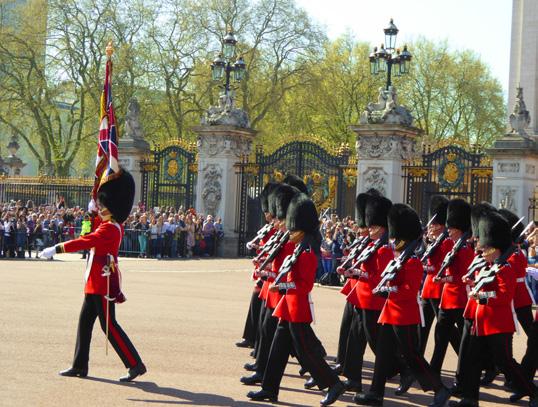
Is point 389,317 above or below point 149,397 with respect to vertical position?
above

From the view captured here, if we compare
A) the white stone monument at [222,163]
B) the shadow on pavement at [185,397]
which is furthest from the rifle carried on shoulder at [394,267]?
the white stone monument at [222,163]

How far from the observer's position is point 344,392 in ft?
27.6

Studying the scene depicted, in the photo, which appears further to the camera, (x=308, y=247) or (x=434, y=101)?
(x=434, y=101)

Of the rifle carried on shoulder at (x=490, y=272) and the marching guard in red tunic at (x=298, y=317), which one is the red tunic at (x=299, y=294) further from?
the rifle carried on shoulder at (x=490, y=272)

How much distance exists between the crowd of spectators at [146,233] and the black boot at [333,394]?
691 inches

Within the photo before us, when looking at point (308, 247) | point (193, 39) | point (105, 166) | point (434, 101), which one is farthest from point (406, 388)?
point (434, 101)

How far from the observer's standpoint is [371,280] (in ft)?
28.7

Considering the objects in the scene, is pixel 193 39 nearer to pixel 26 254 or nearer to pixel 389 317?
pixel 26 254

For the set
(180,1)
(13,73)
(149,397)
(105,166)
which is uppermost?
(180,1)

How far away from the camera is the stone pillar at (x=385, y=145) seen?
23.4 metres

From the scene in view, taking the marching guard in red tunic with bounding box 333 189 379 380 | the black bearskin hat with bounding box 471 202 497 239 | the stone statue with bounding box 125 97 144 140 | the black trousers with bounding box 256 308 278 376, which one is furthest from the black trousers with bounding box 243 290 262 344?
the stone statue with bounding box 125 97 144 140

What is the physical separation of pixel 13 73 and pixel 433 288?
101 ft

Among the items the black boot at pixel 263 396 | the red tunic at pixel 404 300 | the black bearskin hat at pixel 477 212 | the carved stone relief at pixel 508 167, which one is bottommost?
the black boot at pixel 263 396

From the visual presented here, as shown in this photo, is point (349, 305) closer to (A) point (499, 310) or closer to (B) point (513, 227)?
(A) point (499, 310)
